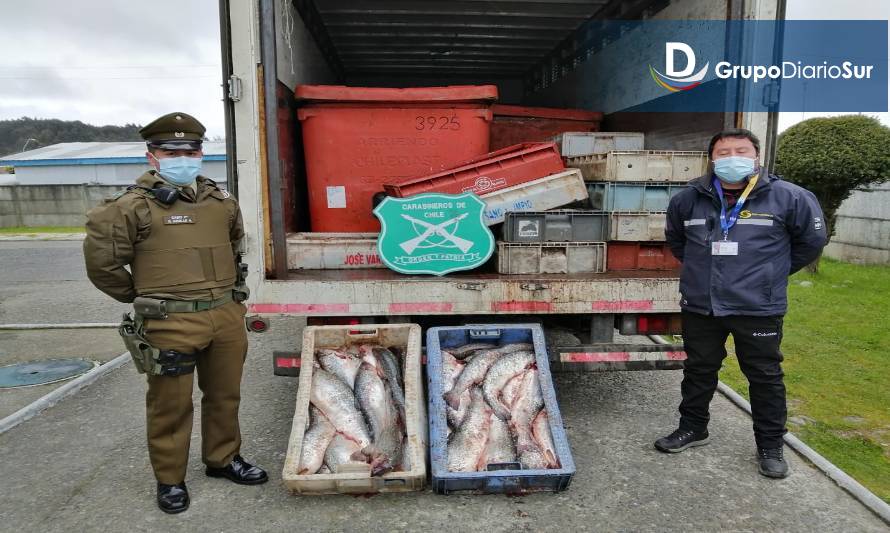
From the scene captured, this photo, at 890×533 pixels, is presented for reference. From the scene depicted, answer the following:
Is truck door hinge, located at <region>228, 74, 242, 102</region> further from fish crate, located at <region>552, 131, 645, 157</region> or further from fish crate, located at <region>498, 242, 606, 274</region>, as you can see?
fish crate, located at <region>552, 131, 645, 157</region>

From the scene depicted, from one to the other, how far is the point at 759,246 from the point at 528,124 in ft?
9.53

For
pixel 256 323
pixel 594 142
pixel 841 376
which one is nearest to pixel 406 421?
pixel 256 323

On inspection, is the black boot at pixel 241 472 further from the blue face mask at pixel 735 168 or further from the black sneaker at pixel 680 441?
the blue face mask at pixel 735 168

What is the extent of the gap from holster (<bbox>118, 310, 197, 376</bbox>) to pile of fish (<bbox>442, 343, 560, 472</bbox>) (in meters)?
1.45

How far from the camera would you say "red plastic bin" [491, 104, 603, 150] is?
5602mm

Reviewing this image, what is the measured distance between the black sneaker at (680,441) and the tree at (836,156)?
838 centimetres

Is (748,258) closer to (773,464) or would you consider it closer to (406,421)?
(773,464)

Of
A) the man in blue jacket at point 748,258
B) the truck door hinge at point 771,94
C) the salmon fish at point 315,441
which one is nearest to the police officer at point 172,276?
the salmon fish at point 315,441

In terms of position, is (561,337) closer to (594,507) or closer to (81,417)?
(594,507)

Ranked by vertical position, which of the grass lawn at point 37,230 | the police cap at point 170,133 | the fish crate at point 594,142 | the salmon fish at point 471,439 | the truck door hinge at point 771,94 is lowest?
the salmon fish at point 471,439

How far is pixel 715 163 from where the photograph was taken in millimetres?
3307

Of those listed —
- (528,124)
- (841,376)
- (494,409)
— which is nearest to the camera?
(494,409)

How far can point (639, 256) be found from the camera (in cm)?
397

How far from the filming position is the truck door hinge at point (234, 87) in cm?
342
